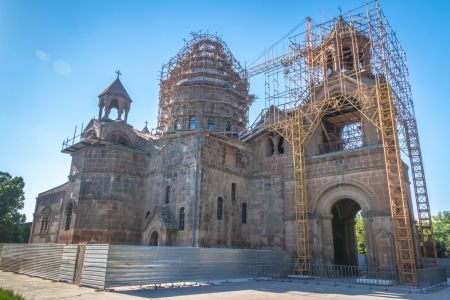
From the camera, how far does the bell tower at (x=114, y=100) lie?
30375 mm

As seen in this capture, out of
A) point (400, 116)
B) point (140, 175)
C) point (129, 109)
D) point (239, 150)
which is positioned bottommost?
point (140, 175)

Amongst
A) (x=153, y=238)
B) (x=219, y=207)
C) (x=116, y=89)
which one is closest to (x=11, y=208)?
(x=116, y=89)

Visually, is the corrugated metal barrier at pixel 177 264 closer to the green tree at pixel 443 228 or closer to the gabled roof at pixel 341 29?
the gabled roof at pixel 341 29

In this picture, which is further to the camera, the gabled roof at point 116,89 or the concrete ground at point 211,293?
the gabled roof at point 116,89

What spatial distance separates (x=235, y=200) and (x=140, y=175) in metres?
7.97

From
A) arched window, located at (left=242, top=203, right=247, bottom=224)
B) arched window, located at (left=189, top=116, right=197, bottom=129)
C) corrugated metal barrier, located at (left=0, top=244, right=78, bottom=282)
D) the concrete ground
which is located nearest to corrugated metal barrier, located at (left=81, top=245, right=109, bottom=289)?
the concrete ground

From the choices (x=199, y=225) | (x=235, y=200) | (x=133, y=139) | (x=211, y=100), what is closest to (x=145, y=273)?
(x=199, y=225)

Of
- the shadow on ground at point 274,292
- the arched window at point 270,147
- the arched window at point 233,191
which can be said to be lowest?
the shadow on ground at point 274,292

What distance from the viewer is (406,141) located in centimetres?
2328

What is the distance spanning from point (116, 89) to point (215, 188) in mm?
14513

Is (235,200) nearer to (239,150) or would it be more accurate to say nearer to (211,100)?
(239,150)

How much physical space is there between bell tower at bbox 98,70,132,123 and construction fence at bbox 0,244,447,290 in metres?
13.6

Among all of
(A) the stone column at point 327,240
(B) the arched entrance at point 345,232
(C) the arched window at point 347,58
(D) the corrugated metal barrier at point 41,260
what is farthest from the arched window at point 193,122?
(D) the corrugated metal barrier at point 41,260

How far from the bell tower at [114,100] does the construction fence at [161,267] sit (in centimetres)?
1360
